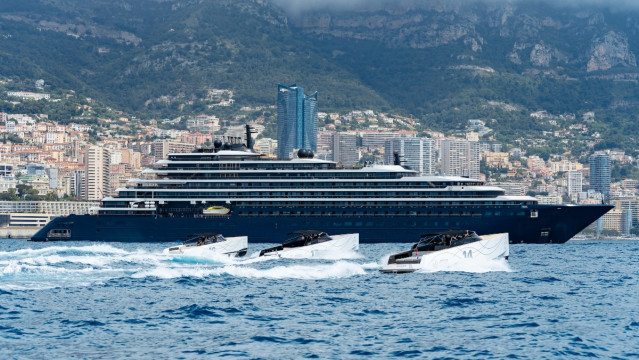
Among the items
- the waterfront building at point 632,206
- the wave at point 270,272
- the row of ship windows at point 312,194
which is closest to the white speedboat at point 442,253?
the wave at point 270,272

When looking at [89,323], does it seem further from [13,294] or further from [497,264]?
[497,264]

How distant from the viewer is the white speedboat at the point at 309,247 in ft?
198

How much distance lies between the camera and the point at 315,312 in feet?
121

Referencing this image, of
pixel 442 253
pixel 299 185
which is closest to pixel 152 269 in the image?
pixel 442 253

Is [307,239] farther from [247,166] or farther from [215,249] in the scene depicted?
[247,166]

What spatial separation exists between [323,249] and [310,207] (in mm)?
32498

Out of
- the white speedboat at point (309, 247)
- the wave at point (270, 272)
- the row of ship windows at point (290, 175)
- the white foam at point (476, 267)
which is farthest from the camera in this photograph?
the row of ship windows at point (290, 175)

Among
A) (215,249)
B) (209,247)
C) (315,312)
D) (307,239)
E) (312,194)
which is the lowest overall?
(315,312)

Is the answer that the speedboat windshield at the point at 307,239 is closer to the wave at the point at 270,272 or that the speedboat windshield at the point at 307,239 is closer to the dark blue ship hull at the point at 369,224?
the wave at the point at 270,272

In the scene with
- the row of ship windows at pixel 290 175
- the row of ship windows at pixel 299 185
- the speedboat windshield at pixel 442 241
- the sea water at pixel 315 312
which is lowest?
the sea water at pixel 315 312

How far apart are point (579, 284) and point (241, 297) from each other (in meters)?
→ 15.6

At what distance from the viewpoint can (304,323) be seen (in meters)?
34.5

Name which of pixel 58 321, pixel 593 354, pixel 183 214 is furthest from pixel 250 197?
pixel 593 354

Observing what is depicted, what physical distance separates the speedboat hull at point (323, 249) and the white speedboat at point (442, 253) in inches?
446
